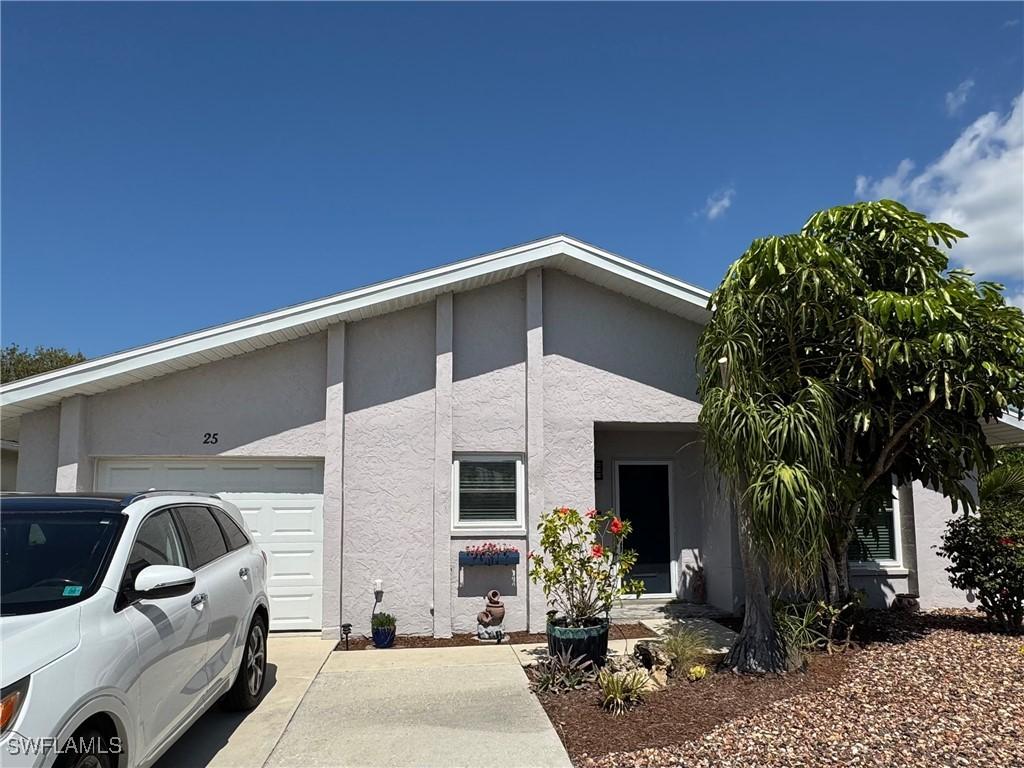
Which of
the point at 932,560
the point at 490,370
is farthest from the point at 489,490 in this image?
the point at 932,560

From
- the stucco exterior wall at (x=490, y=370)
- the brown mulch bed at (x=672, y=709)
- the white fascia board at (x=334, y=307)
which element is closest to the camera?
the brown mulch bed at (x=672, y=709)

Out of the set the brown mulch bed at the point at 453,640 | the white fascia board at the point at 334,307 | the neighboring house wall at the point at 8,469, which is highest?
the white fascia board at the point at 334,307

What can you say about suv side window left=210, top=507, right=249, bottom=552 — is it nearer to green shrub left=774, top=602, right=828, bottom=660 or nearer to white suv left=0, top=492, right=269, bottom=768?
white suv left=0, top=492, right=269, bottom=768

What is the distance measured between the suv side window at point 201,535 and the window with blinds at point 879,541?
8.37m

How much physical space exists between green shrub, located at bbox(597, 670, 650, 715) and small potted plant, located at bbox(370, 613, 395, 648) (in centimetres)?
309

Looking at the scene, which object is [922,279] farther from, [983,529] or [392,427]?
[392,427]

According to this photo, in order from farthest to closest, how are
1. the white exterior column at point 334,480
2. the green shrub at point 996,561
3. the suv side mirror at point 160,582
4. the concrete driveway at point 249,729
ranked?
the white exterior column at point 334,480 → the green shrub at point 996,561 → the concrete driveway at point 249,729 → the suv side mirror at point 160,582

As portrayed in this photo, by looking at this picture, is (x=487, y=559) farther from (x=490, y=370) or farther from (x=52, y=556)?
(x=52, y=556)

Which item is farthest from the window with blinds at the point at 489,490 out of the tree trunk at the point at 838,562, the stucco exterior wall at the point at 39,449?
the stucco exterior wall at the point at 39,449

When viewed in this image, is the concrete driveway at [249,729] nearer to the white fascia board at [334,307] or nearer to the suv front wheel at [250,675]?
the suv front wheel at [250,675]

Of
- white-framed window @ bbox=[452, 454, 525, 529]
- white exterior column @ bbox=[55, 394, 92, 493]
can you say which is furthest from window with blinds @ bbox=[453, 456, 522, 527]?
white exterior column @ bbox=[55, 394, 92, 493]

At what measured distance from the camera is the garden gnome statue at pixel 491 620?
8.41 metres

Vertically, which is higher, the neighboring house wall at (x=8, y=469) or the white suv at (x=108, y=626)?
the neighboring house wall at (x=8, y=469)

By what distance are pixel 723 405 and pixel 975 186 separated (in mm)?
6056
